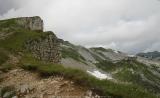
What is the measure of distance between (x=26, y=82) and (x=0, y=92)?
2.34 meters

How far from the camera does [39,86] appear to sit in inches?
1147

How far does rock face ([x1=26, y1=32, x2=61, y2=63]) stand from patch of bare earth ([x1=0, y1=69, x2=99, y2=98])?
1672cm

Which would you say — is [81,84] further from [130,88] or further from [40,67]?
[40,67]

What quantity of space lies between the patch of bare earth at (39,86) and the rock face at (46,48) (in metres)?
16.7

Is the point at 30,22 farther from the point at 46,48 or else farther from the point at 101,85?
the point at 101,85

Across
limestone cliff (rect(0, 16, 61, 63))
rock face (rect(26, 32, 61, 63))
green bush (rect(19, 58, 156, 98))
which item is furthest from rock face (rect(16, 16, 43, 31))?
green bush (rect(19, 58, 156, 98))

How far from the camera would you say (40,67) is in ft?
113

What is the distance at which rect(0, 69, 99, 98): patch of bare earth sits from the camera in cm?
2633

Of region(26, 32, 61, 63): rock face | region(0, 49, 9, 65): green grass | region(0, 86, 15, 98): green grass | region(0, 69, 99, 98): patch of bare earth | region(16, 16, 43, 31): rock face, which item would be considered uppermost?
region(16, 16, 43, 31): rock face

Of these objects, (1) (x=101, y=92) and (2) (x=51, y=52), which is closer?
(1) (x=101, y=92)

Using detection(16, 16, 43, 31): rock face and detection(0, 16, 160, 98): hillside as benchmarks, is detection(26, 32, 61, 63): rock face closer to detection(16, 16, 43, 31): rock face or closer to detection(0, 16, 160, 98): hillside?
detection(0, 16, 160, 98): hillside

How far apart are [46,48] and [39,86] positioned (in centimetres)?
2550

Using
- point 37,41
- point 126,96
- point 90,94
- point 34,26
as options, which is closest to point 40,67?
point 90,94

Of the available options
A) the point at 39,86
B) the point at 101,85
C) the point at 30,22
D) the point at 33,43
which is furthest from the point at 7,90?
the point at 30,22
